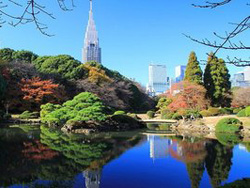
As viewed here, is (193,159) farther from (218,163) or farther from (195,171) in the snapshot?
(195,171)

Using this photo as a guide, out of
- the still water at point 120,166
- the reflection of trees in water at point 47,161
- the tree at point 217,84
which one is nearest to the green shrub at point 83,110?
the reflection of trees in water at point 47,161

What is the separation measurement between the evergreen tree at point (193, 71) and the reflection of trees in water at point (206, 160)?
14995 millimetres

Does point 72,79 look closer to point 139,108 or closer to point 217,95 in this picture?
point 139,108

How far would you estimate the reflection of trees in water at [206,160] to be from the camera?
5.62m

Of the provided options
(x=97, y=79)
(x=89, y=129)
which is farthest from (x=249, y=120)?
(x=97, y=79)

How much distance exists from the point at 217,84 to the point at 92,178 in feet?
71.1

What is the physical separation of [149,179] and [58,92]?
772 inches

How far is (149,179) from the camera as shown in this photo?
5.49m

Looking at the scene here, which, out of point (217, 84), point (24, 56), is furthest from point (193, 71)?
point (24, 56)

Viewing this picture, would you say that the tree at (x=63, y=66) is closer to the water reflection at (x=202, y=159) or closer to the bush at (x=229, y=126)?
the bush at (x=229, y=126)

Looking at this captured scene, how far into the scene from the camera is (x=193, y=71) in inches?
940

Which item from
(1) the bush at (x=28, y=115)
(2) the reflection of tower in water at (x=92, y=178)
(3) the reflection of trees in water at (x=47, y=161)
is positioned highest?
(1) the bush at (x=28, y=115)

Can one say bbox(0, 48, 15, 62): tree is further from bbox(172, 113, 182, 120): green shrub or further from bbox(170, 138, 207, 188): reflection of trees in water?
bbox(170, 138, 207, 188): reflection of trees in water

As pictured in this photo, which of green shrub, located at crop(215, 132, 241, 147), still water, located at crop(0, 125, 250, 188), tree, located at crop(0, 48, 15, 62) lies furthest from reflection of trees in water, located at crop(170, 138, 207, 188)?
tree, located at crop(0, 48, 15, 62)
